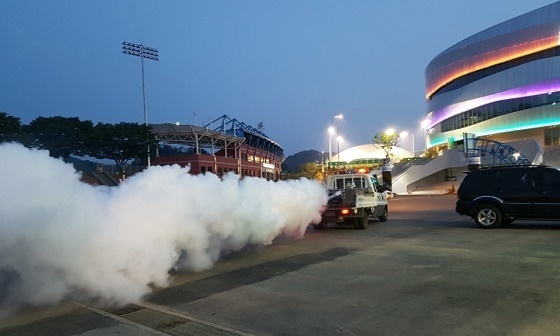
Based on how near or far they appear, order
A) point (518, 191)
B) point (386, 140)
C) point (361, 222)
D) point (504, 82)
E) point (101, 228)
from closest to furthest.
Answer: point (101, 228)
point (518, 191)
point (361, 222)
point (386, 140)
point (504, 82)

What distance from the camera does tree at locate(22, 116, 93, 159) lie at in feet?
124

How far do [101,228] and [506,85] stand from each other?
76465 millimetres

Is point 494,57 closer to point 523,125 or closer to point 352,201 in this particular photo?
point 523,125

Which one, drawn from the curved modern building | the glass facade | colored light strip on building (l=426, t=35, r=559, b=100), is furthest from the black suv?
colored light strip on building (l=426, t=35, r=559, b=100)

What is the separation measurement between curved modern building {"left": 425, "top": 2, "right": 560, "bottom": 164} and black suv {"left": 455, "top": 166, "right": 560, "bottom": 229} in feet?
148

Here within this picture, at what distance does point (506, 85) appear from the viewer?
232ft

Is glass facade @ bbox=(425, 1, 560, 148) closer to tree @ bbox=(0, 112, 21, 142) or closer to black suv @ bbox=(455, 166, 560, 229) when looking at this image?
black suv @ bbox=(455, 166, 560, 229)

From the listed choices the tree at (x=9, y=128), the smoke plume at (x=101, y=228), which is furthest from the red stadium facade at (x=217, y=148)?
the smoke plume at (x=101, y=228)

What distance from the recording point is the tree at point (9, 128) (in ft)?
100

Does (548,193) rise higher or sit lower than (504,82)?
lower

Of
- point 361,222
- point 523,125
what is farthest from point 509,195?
point 523,125

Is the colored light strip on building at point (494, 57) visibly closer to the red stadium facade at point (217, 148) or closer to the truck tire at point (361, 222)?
the red stadium facade at point (217, 148)

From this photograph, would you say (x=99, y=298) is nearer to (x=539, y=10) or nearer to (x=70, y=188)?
(x=70, y=188)

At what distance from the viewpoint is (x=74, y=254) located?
6367 mm
